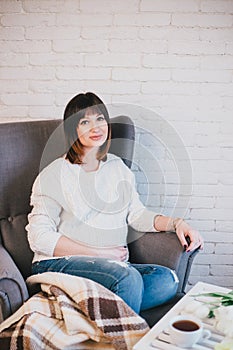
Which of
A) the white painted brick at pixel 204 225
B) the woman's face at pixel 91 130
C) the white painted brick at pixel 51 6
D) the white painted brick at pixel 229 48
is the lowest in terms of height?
the white painted brick at pixel 204 225

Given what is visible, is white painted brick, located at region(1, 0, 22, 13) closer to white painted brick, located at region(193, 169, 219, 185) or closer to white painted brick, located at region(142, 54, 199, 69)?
white painted brick, located at region(142, 54, 199, 69)

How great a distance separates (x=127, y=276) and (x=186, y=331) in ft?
1.30

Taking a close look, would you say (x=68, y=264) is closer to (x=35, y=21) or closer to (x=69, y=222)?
(x=69, y=222)

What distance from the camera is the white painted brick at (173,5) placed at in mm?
2338

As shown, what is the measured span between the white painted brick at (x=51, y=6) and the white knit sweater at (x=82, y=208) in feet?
2.35

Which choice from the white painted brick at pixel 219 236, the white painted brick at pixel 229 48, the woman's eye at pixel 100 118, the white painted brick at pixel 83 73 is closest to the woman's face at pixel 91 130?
the woman's eye at pixel 100 118

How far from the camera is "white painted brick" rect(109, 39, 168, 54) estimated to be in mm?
2381

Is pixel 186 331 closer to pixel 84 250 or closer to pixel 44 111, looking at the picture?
pixel 84 250

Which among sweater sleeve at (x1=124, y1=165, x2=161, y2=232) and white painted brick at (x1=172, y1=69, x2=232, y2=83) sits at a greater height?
white painted brick at (x1=172, y1=69, x2=232, y2=83)

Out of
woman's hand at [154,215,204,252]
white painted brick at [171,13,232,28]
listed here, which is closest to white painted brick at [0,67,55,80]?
white painted brick at [171,13,232,28]

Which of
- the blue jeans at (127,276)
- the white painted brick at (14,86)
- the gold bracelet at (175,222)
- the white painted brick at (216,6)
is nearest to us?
the blue jeans at (127,276)

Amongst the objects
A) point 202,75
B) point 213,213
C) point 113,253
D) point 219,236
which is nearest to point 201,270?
point 219,236

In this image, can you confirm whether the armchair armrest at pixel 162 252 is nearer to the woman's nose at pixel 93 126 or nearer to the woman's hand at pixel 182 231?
the woman's hand at pixel 182 231

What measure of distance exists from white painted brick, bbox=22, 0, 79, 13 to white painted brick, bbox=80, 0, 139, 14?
40mm
